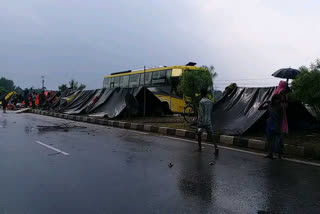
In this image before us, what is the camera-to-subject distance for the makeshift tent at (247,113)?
945 centimetres

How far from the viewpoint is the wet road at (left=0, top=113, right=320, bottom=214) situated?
3688 mm

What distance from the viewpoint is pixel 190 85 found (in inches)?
484

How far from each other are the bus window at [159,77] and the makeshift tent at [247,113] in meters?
9.04

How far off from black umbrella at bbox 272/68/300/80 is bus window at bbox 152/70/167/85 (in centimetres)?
1025

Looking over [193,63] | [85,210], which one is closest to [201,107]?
[85,210]

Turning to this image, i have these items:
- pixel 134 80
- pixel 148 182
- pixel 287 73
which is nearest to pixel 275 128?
pixel 287 73

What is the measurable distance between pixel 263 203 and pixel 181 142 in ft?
17.0

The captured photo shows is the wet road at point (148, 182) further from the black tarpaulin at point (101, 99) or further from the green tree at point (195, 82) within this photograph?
the black tarpaulin at point (101, 99)

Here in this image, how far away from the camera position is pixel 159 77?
19.9 m

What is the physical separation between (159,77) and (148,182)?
611 inches

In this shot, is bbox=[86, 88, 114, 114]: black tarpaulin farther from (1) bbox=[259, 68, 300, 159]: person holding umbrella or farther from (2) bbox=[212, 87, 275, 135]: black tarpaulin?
(1) bbox=[259, 68, 300, 159]: person holding umbrella

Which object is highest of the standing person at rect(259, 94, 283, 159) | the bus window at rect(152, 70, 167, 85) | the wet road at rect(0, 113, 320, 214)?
the bus window at rect(152, 70, 167, 85)

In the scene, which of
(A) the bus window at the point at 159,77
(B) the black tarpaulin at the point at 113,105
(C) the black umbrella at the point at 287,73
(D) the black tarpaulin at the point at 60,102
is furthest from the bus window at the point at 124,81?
(C) the black umbrella at the point at 287,73

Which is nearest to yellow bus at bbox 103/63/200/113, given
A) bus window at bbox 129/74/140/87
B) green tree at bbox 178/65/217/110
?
bus window at bbox 129/74/140/87
